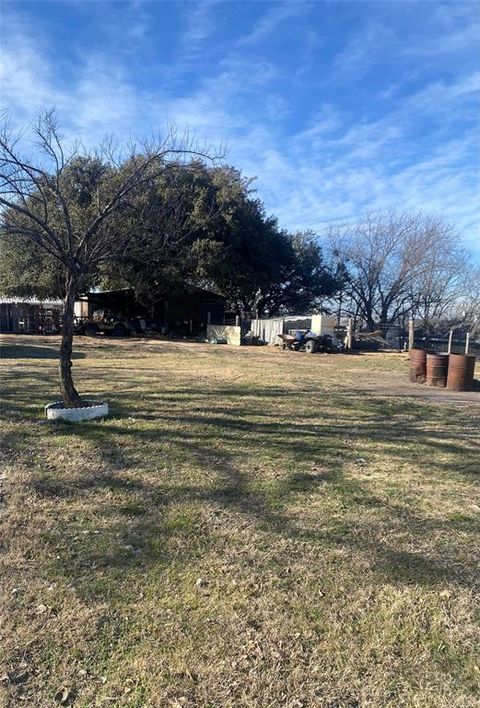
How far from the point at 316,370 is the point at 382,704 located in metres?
11.4

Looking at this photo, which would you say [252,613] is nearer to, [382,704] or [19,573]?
[382,704]

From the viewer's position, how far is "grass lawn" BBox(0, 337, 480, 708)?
187 cm

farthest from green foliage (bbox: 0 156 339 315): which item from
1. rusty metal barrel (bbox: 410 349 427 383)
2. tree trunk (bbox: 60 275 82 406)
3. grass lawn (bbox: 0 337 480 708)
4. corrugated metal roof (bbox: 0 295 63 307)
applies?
grass lawn (bbox: 0 337 480 708)

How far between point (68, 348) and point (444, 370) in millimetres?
7815

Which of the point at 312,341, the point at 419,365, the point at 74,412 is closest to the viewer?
the point at 74,412

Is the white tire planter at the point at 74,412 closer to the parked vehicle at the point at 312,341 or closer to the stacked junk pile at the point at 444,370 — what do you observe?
the stacked junk pile at the point at 444,370

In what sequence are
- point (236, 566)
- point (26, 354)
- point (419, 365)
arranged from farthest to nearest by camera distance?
point (26, 354) < point (419, 365) < point (236, 566)

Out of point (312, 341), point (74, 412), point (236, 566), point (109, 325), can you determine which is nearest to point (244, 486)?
point (236, 566)

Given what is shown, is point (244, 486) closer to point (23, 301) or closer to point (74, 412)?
point (74, 412)

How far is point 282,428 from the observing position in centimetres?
576

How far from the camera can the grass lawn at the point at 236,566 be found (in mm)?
1871

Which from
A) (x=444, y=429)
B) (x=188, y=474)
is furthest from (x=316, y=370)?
(x=188, y=474)

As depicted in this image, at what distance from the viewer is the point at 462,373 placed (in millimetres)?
9656

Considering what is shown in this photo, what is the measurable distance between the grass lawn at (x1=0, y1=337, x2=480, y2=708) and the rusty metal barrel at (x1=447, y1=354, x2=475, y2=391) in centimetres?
447
